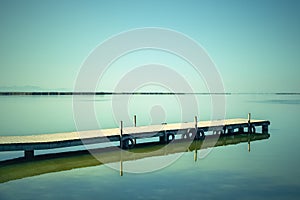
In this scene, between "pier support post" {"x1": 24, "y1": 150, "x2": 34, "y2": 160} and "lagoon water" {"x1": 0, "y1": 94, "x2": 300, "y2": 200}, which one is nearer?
"lagoon water" {"x1": 0, "y1": 94, "x2": 300, "y2": 200}

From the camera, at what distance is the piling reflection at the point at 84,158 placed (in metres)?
15.4

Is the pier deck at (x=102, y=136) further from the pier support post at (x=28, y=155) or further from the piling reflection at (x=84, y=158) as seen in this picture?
the piling reflection at (x=84, y=158)

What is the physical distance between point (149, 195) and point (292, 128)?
23.9m

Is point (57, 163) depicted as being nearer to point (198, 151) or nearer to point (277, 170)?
point (198, 151)

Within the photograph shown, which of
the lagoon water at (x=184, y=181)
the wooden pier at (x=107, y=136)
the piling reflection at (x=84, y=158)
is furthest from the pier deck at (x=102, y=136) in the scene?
the lagoon water at (x=184, y=181)

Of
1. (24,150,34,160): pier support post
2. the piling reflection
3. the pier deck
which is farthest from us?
(24,150,34,160): pier support post

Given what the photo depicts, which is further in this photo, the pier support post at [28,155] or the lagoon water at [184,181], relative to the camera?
the pier support post at [28,155]

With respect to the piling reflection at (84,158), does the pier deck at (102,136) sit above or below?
above

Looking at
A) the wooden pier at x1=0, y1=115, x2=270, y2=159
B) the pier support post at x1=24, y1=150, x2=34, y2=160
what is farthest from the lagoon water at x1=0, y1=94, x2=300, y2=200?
the wooden pier at x1=0, y1=115, x2=270, y2=159

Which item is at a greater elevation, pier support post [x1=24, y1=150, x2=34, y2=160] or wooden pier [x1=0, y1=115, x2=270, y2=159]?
wooden pier [x1=0, y1=115, x2=270, y2=159]

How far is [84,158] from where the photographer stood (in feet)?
59.5

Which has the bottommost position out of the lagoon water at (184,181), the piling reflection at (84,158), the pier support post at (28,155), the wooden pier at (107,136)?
the lagoon water at (184,181)

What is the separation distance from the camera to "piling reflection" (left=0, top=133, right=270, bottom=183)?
15.4 m

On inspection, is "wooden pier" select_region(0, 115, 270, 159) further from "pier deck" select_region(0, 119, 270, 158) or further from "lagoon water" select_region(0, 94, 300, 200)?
"lagoon water" select_region(0, 94, 300, 200)
